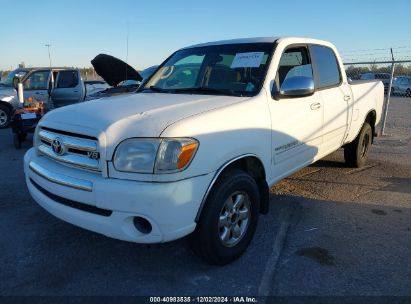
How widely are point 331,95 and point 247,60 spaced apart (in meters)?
1.37

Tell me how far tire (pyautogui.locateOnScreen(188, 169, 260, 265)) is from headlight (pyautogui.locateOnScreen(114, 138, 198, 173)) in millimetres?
416

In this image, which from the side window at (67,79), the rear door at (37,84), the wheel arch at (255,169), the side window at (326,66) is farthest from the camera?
the side window at (67,79)

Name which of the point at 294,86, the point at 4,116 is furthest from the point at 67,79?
the point at 294,86

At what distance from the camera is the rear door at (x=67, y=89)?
1086 centimetres

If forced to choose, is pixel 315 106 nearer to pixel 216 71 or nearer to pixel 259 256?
pixel 216 71

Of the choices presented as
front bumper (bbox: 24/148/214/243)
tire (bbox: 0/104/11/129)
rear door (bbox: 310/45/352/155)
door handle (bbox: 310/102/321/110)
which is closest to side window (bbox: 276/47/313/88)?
rear door (bbox: 310/45/352/155)

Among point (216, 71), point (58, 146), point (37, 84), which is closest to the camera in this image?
point (58, 146)

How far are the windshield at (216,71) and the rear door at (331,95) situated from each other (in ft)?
3.21

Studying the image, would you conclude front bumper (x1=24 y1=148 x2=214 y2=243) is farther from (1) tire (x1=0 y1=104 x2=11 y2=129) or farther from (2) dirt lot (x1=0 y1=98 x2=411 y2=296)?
(1) tire (x1=0 y1=104 x2=11 y2=129)

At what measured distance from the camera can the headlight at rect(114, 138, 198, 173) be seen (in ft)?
8.48

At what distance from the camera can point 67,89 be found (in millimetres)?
11109

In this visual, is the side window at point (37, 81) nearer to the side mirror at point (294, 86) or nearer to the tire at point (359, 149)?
the tire at point (359, 149)

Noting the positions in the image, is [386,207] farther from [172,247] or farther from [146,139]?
[146,139]

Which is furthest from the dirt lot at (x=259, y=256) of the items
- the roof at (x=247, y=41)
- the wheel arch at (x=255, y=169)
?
the roof at (x=247, y=41)
